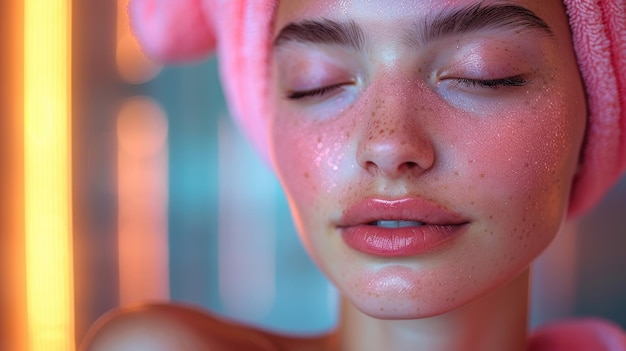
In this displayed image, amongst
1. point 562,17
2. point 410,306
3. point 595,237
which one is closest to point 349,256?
point 410,306

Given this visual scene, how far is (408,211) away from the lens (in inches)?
30.0

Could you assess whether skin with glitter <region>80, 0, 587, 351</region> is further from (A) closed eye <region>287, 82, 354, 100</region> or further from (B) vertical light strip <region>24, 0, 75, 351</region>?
(B) vertical light strip <region>24, 0, 75, 351</region>

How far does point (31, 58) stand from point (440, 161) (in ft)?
2.95

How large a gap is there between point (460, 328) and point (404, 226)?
18cm

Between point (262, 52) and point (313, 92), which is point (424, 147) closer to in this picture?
point (313, 92)

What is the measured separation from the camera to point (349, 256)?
0.81 meters

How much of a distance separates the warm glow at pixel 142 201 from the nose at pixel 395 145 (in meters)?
1.13

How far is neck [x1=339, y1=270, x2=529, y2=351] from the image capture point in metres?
0.88

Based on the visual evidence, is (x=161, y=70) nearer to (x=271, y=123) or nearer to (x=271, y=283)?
(x=271, y=283)

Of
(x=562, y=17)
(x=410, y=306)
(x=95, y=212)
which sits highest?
(x=562, y=17)

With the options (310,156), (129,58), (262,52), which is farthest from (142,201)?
(310,156)

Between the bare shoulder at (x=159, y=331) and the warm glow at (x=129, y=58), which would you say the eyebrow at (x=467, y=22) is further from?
the warm glow at (x=129, y=58)

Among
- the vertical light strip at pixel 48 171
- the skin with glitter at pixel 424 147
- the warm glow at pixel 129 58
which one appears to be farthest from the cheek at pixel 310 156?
the warm glow at pixel 129 58

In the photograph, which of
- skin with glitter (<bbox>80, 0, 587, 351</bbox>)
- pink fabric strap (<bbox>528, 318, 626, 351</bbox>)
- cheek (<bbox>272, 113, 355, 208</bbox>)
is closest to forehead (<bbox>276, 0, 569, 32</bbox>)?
skin with glitter (<bbox>80, 0, 587, 351</bbox>)
